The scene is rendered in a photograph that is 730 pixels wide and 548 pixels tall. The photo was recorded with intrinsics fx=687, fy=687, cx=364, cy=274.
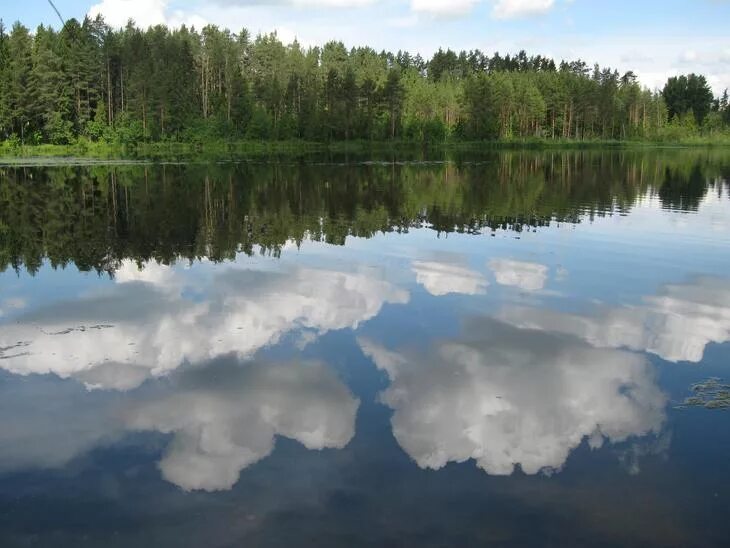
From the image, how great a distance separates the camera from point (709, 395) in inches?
397

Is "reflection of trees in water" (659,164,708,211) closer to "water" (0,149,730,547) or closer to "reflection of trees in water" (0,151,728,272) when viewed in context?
"reflection of trees in water" (0,151,728,272)

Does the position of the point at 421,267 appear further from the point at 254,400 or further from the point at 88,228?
the point at 88,228

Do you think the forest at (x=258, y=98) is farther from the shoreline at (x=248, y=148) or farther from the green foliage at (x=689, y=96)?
the green foliage at (x=689, y=96)

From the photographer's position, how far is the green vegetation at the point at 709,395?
9758mm

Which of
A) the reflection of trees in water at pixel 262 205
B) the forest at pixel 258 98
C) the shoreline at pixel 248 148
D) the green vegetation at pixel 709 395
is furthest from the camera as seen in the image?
the forest at pixel 258 98

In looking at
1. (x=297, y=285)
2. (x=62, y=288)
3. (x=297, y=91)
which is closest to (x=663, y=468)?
(x=297, y=285)

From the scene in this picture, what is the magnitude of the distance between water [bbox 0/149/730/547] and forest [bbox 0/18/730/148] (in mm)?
70413

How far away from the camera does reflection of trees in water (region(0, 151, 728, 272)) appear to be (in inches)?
896

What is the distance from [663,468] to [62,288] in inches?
544

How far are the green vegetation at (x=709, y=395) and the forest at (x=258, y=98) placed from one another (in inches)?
3326

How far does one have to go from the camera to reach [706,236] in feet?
82.6

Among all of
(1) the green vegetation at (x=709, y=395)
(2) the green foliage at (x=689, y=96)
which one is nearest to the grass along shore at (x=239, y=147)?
(2) the green foliage at (x=689, y=96)

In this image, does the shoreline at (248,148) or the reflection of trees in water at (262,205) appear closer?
the reflection of trees in water at (262,205)

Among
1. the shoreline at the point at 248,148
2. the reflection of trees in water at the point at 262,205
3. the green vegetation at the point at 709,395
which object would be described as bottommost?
the green vegetation at the point at 709,395
